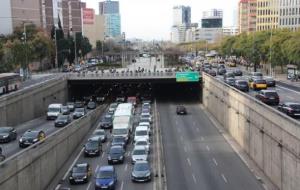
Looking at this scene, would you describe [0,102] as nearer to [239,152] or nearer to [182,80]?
[239,152]

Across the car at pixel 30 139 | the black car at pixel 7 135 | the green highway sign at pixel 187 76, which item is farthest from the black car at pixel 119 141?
the green highway sign at pixel 187 76

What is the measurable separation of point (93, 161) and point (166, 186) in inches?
435

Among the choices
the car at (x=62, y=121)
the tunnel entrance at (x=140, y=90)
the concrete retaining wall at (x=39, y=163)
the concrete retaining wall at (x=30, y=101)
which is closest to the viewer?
the concrete retaining wall at (x=39, y=163)

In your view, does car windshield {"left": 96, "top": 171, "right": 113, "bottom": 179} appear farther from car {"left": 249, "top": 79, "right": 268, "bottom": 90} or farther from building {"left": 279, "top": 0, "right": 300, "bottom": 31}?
building {"left": 279, "top": 0, "right": 300, "bottom": 31}

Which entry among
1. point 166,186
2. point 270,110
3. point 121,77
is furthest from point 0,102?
point 121,77

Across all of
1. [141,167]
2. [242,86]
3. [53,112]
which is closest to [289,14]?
[242,86]

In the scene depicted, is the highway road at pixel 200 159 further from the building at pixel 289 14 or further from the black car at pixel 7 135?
the building at pixel 289 14

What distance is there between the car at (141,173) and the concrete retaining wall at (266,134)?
29.0 feet

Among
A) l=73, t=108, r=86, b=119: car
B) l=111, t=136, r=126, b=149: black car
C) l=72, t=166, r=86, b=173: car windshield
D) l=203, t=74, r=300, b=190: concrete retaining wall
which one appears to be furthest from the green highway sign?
l=72, t=166, r=86, b=173: car windshield

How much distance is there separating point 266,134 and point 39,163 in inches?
662

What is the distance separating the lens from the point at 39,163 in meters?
37.9

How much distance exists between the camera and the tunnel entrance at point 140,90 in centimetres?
9481

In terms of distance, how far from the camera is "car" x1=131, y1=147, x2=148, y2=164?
45.1 m

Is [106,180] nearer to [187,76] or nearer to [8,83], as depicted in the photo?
[8,83]
